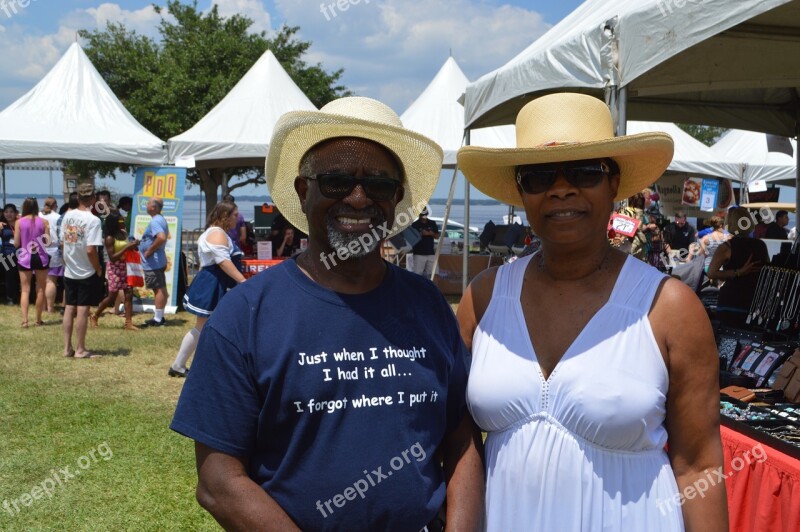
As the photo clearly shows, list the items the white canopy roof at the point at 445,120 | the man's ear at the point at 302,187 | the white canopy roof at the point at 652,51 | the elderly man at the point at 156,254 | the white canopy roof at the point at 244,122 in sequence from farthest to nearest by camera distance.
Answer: the white canopy roof at the point at 445,120, the white canopy roof at the point at 244,122, the elderly man at the point at 156,254, the white canopy roof at the point at 652,51, the man's ear at the point at 302,187

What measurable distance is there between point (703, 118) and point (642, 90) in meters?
2.87

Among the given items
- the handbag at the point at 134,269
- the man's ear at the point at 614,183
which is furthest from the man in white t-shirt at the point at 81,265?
the man's ear at the point at 614,183

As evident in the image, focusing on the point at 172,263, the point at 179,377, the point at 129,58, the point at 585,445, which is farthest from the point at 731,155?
the point at 129,58

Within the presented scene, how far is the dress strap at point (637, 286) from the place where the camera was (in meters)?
1.76

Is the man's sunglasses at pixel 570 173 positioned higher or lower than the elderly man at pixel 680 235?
higher

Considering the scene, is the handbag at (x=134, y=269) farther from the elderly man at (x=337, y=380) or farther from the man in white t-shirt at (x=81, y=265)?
the elderly man at (x=337, y=380)

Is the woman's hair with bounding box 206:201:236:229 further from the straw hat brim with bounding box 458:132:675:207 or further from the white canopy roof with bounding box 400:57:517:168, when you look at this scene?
the white canopy roof with bounding box 400:57:517:168

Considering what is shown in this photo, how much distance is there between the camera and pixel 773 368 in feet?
13.2

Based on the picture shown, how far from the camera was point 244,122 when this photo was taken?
12438mm

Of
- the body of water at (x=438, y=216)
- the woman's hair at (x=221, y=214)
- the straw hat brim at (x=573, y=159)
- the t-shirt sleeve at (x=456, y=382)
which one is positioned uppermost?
the straw hat brim at (x=573, y=159)

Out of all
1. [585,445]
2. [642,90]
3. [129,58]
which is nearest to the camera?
[585,445]

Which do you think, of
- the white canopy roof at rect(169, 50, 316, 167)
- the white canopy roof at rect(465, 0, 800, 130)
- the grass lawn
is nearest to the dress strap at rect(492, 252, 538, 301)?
the white canopy roof at rect(465, 0, 800, 130)

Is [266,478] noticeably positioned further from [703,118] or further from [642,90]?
[703,118]

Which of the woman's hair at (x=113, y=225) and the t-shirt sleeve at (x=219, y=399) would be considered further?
the woman's hair at (x=113, y=225)
